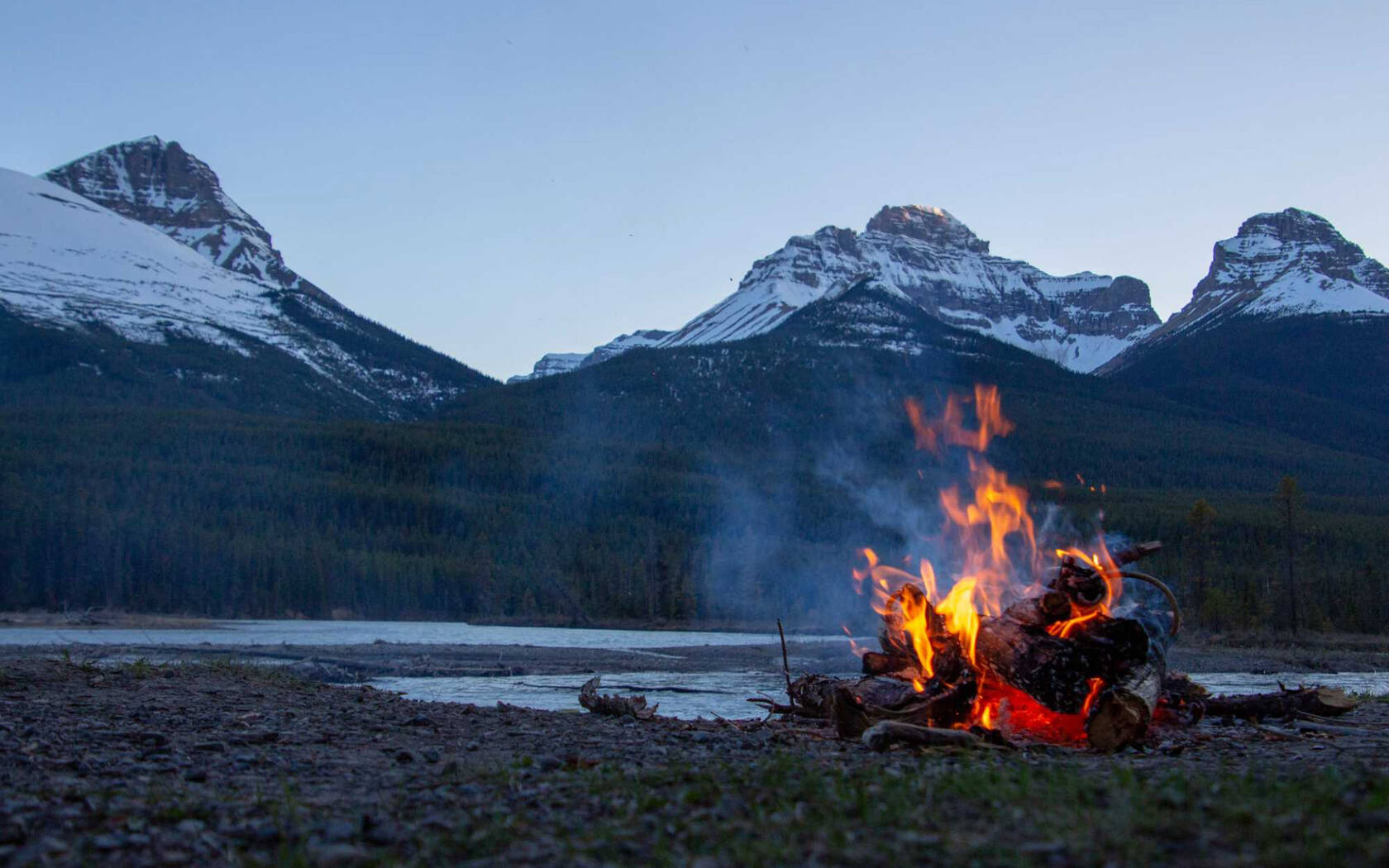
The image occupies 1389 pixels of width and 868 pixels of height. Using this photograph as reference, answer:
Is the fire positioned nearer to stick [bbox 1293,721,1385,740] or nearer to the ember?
the ember

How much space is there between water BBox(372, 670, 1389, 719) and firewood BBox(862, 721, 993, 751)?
418 inches

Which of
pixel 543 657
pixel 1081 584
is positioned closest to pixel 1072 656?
pixel 1081 584

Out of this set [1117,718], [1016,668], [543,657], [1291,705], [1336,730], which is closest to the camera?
[1117,718]

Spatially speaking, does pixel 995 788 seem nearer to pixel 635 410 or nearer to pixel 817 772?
pixel 817 772

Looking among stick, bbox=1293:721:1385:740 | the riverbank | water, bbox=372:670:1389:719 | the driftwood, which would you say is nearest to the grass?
stick, bbox=1293:721:1385:740

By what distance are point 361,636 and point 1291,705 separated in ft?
194

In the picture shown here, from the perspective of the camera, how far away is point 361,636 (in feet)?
218

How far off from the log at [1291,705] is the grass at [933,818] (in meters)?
8.28

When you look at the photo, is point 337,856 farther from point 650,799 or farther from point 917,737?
point 917,737

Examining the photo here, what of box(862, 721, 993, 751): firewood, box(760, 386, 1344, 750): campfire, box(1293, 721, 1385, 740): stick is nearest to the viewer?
box(862, 721, 993, 751): firewood

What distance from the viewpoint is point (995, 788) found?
773 cm

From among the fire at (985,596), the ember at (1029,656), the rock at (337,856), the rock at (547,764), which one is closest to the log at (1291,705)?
the ember at (1029,656)

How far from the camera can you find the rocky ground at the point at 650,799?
19.7 feet

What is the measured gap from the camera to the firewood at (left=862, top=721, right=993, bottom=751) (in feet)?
36.9
